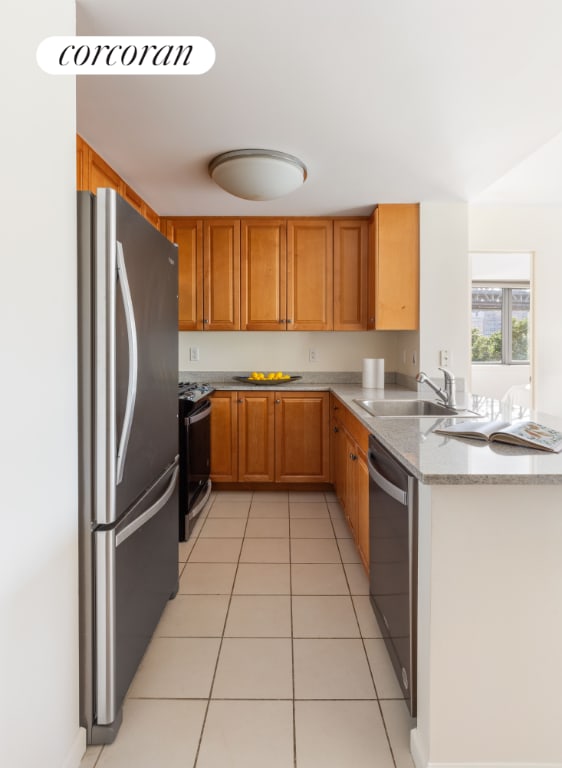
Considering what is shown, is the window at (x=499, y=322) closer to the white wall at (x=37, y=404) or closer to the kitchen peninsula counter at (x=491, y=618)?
the kitchen peninsula counter at (x=491, y=618)

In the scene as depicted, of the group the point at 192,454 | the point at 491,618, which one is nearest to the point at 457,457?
the point at 491,618

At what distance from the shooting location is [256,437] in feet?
12.5

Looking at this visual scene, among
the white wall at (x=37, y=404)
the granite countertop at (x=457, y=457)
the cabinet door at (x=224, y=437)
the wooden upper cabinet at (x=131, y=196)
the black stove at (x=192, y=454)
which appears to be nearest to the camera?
the white wall at (x=37, y=404)

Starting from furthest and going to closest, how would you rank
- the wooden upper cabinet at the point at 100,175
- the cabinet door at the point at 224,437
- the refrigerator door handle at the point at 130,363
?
1. the cabinet door at the point at 224,437
2. the wooden upper cabinet at the point at 100,175
3. the refrigerator door handle at the point at 130,363

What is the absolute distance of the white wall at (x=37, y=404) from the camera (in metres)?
1.00

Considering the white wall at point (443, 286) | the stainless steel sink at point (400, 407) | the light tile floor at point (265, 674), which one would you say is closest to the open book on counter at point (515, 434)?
the light tile floor at point (265, 674)

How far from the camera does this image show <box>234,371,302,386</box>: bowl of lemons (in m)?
3.93

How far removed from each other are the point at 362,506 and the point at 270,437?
1485 mm

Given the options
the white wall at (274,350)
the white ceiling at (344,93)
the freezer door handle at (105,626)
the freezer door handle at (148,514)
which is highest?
the white ceiling at (344,93)

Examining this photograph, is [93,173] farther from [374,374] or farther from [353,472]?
[374,374]

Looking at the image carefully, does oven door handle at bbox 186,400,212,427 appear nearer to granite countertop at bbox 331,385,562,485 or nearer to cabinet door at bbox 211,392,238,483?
cabinet door at bbox 211,392,238,483

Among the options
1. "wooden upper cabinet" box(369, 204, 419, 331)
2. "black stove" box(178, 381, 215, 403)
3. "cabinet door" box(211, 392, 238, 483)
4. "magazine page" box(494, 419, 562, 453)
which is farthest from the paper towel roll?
"magazine page" box(494, 419, 562, 453)

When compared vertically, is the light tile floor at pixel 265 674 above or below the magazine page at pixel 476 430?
below

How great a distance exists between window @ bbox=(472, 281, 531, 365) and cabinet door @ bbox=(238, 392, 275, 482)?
412 centimetres
